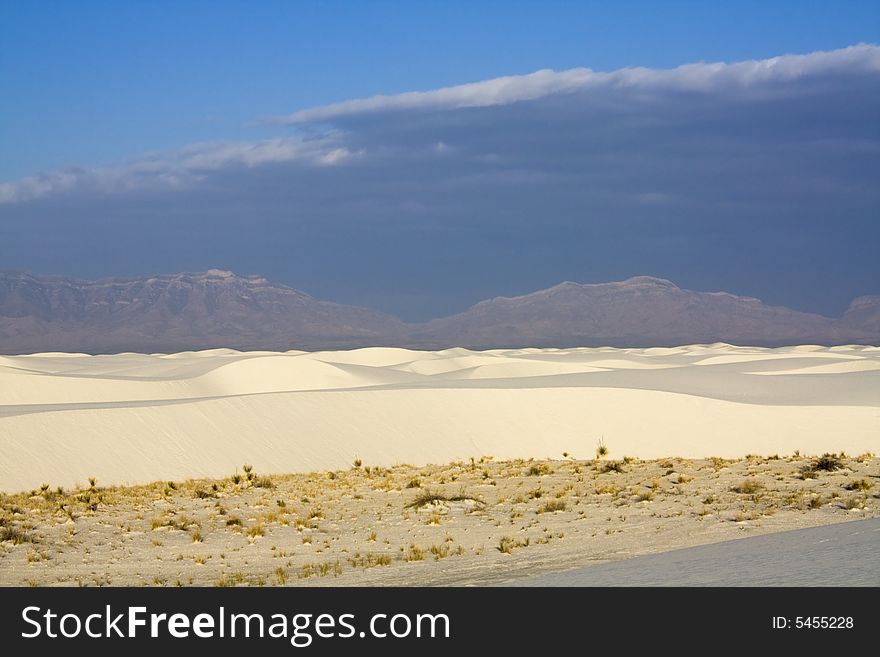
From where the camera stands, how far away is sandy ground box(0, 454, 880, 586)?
1241 centimetres

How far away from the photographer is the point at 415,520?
1694cm

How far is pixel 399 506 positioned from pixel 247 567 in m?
5.96

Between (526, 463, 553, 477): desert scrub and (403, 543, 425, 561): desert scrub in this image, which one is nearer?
(403, 543, 425, 561): desert scrub

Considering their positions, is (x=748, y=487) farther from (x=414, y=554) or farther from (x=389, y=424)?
(x=389, y=424)

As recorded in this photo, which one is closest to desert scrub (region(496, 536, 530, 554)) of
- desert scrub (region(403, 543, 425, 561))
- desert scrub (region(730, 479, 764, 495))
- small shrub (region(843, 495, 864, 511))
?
desert scrub (region(403, 543, 425, 561))

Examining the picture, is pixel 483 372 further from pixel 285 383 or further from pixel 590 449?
pixel 590 449

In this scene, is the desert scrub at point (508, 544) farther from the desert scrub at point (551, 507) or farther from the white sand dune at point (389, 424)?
the white sand dune at point (389, 424)

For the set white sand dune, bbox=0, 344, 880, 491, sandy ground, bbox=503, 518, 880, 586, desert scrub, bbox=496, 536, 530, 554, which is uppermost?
sandy ground, bbox=503, 518, 880, 586

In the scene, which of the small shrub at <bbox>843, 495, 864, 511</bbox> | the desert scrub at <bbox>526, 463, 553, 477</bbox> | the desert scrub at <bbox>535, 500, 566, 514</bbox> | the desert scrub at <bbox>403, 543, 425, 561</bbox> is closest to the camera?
the desert scrub at <bbox>403, 543, 425, 561</bbox>

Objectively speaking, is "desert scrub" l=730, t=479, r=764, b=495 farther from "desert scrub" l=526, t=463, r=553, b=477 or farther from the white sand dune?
the white sand dune

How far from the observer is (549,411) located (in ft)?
134

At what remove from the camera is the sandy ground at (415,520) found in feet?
40.7

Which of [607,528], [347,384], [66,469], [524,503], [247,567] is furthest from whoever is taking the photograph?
[347,384]

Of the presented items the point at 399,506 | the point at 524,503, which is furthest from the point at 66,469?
the point at 524,503
